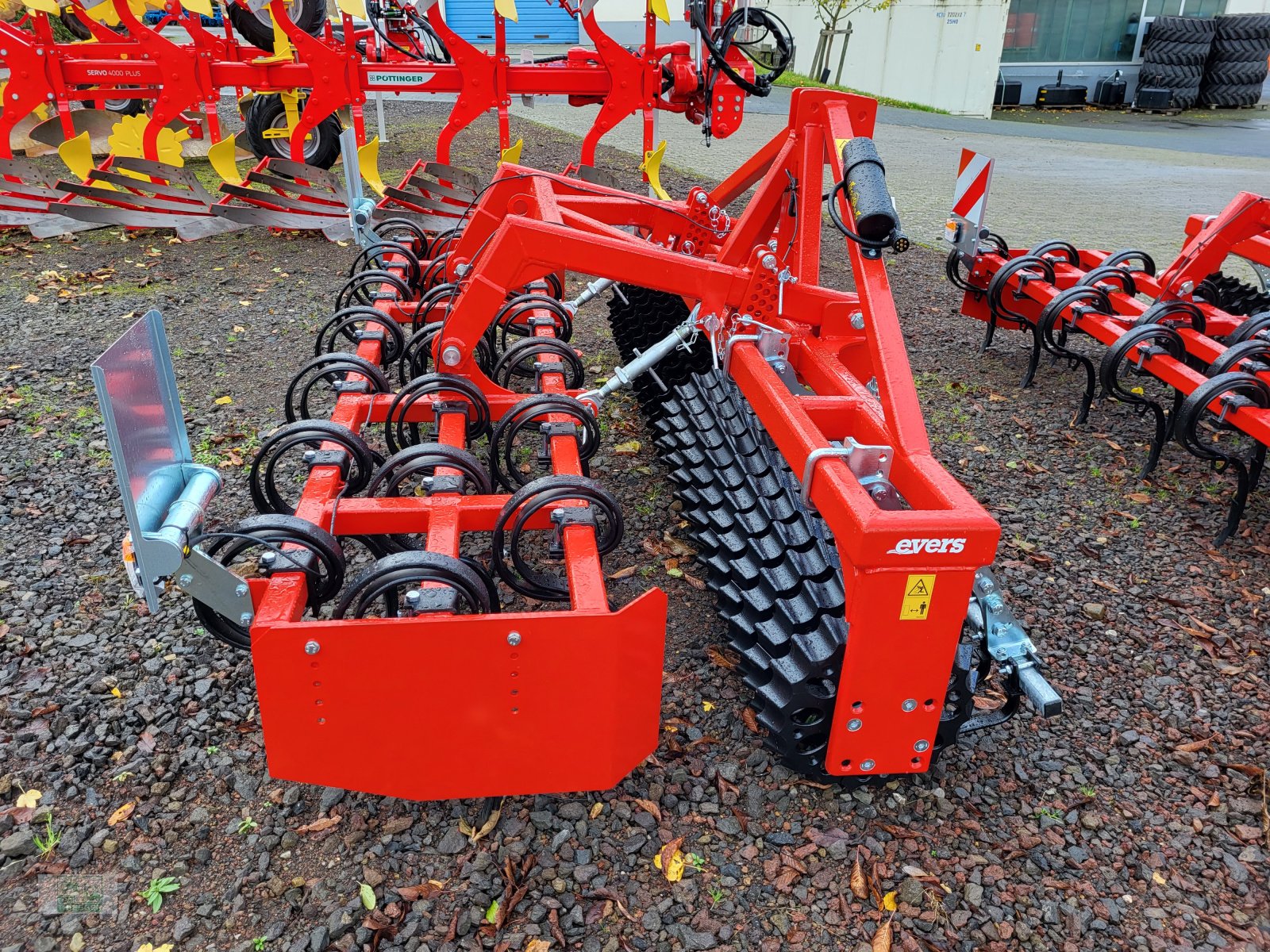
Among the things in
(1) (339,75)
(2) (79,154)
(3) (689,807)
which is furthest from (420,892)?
(2) (79,154)

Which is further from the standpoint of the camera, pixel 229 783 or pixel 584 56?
pixel 584 56

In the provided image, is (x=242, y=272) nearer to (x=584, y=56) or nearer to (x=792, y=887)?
(x=584, y=56)

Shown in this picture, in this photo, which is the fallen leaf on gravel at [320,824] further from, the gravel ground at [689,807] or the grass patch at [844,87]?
the grass patch at [844,87]

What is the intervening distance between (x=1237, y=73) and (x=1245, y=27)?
0.89m

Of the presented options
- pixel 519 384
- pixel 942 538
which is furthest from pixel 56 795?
pixel 519 384

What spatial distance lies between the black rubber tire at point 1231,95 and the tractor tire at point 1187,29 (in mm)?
1090

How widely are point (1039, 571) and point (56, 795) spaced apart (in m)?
3.35

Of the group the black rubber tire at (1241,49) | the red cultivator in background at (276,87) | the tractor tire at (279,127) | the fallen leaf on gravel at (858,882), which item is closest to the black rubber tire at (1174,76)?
the black rubber tire at (1241,49)

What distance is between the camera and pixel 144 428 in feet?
7.53

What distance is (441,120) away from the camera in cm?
1357

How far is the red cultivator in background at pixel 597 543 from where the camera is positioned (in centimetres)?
217

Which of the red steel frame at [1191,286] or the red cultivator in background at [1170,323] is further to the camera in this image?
the red steel frame at [1191,286]

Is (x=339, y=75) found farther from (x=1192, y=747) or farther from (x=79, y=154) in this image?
(x=1192, y=747)

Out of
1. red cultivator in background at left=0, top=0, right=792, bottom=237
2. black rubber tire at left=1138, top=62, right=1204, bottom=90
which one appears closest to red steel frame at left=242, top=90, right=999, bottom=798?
red cultivator in background at left=0, top=0, right=792, bottom=237
